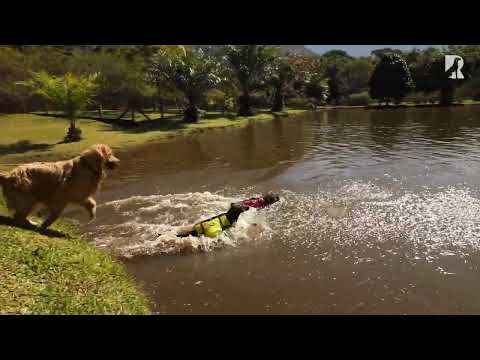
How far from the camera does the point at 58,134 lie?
28.2 metres

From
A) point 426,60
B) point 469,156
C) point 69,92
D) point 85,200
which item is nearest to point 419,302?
point 85,200

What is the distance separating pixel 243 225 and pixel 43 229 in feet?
15.4

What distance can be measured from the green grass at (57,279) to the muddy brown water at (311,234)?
0.84 m

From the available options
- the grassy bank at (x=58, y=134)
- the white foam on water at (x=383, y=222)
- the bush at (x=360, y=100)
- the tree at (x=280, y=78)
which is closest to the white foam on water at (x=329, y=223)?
the white foam on water at (x=383, y=222)

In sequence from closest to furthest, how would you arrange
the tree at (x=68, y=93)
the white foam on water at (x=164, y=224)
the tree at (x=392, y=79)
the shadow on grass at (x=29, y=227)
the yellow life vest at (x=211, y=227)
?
1. the shadow on grass at (x=29, y=227)
2. the white foam on water at (x=164, y=224)
3. the yellow life vest at (x=211, y=227)
4. the tree at (x=68, y=93)
5. the tree at (x=392, y=79)

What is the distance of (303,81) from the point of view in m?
65.5

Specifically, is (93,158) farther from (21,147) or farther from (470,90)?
(470,90)

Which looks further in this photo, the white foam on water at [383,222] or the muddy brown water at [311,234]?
the white foam on water at [383,222]

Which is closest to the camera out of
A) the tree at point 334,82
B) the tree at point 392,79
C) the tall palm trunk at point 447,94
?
the tall palm trunk at point 447,94

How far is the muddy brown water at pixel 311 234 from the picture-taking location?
671 cm

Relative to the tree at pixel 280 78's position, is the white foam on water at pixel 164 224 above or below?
below

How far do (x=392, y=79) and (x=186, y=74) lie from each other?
42686 mm

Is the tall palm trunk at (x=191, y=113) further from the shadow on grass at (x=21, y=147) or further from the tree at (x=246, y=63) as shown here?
the shadow on grass at (x=21, y=147)

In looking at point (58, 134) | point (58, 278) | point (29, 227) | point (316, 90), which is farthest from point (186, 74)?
point (316, 90)
